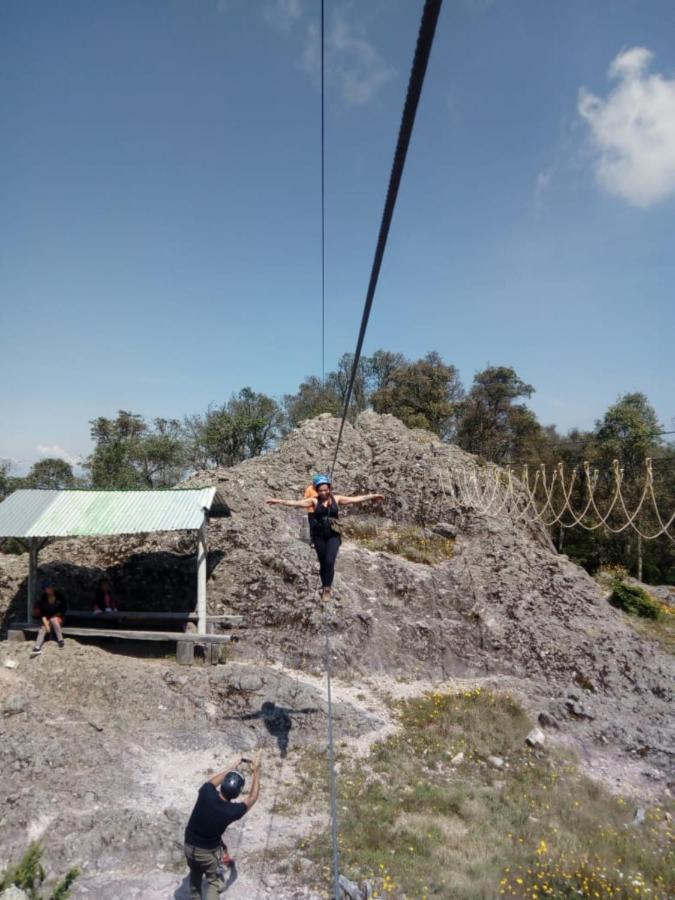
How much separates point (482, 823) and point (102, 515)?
1091cm

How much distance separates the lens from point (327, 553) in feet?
24.5

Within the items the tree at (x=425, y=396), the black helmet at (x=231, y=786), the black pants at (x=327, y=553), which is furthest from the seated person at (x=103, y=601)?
the tree at (x=425, y=396)

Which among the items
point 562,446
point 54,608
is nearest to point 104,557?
point 54,608

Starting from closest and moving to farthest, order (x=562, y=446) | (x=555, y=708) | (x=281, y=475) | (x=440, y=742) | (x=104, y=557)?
(x=440, y=742) → (x=555, y=708) → (x=104, y=557) → (x=281, y=475) → (x=562, y=446)

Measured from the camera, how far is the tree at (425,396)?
37031mm

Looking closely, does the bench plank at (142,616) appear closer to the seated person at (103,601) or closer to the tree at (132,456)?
the seated person at (103,601)

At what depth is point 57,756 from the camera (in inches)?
340

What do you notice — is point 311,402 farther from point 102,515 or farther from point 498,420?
point 102,515

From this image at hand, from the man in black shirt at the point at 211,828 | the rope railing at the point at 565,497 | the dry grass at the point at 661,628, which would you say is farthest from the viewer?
the rope railing at the point at 565,497

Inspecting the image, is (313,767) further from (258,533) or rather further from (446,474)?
(446,474)

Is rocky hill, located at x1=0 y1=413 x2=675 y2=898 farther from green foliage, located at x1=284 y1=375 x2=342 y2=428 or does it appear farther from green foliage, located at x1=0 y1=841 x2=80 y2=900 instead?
green foliage, located at x1=284 y1=375 x2=342 y2=428

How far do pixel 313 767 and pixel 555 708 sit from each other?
6.55 m

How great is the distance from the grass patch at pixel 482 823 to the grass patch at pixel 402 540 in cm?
676

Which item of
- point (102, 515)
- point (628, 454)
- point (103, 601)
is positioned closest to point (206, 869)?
point (102, 515)
